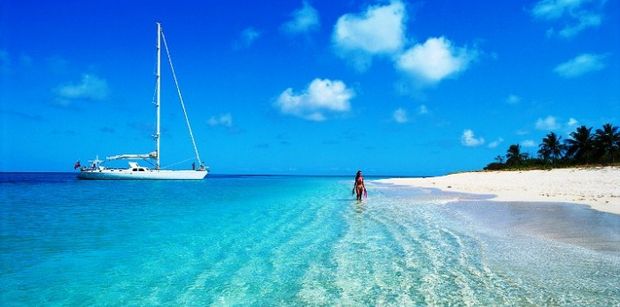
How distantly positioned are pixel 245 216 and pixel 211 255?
8.47m

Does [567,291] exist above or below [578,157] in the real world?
below

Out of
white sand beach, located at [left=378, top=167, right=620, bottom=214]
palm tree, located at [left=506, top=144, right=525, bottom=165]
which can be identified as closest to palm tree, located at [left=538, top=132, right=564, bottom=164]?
palm tree, located at [left=506, top=144, right=525, bottom=165]

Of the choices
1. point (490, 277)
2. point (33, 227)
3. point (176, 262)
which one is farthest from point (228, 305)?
point (33, 227)

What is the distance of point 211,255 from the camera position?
9555mm

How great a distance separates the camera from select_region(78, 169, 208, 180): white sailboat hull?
222 feet

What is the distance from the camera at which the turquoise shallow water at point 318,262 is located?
634cm

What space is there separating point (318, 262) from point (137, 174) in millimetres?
65213

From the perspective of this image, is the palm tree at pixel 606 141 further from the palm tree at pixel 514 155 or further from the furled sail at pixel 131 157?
the furled sail at pixel 131 157

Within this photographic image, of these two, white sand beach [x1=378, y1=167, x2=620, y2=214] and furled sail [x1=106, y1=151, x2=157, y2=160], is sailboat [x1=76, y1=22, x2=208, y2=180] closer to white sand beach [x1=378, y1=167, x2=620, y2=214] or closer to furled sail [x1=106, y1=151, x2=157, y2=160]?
furled sail [x1=106, y1=151, x2=157, y2=160]

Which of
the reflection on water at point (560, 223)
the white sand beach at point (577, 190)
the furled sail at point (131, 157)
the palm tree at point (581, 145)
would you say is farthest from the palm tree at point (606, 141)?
the furled sail at point (131, 157)

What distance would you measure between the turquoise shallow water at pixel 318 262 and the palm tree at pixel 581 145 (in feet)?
206

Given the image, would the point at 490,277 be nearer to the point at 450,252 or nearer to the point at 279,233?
the point at 450,252

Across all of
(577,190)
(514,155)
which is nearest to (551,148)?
(514,155)

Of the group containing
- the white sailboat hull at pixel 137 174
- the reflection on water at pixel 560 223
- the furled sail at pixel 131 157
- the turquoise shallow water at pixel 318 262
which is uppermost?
the furled sail at pixel 131 157
